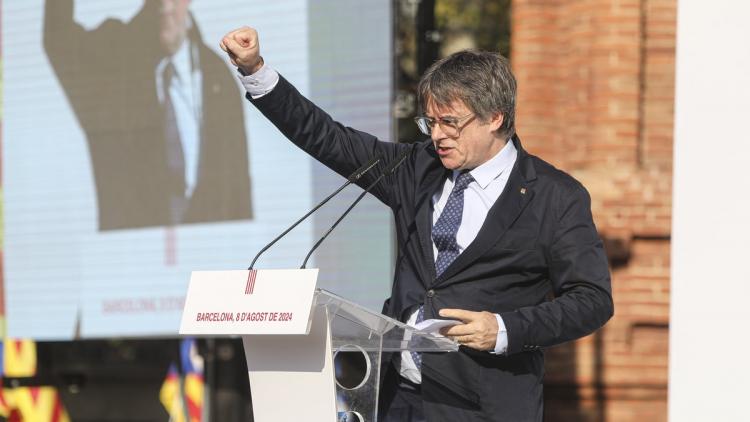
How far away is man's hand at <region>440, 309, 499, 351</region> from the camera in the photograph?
9.11ft

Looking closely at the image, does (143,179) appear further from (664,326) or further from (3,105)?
(664,326)

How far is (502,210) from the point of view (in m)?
3.10

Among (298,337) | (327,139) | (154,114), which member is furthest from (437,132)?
(154,114)

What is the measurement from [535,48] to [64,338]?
3.08m

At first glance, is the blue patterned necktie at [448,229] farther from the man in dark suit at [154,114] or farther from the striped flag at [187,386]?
the striped flag at [187,386]

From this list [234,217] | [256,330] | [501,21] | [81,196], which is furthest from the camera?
[501,21]

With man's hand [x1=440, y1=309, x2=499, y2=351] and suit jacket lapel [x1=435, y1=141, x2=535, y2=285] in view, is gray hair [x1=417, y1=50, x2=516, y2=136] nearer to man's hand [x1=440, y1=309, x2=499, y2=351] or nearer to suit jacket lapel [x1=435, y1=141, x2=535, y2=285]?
suit jacket lapel [x1=435, y1=141, x2=535, y2=285]

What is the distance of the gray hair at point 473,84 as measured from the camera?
3066 mm

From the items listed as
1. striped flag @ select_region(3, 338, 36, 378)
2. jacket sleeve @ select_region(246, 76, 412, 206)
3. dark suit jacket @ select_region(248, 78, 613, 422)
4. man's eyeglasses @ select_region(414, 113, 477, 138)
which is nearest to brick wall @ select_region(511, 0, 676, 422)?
jacket sleeve @ select_region(246, 76, 412, 206)

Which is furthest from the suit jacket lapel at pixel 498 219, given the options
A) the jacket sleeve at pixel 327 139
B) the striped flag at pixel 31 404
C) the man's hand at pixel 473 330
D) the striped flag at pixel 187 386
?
the striped flag at pixel 31 404

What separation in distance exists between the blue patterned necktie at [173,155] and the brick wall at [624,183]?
74.1 inches

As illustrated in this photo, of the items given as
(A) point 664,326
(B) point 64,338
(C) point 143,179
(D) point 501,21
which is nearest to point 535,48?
(A) point 664,326

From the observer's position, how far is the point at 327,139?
3.44m

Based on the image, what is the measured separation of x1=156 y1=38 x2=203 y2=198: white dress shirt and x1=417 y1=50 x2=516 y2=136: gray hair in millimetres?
3269
